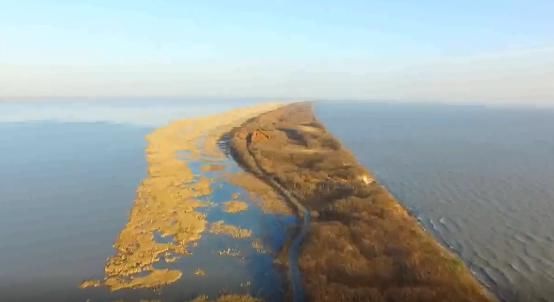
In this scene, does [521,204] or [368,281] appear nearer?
[368,281]

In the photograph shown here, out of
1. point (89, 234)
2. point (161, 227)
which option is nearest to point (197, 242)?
point (161, 227)

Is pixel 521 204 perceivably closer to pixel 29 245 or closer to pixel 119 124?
pixel 29 245

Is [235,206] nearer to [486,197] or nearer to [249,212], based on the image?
[249,212]

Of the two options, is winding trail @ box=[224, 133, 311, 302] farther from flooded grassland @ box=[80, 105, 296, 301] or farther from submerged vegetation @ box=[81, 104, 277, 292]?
submerged vegetation @ box=[81, 104, 277, 292]

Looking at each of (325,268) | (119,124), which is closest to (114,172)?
(325,268)

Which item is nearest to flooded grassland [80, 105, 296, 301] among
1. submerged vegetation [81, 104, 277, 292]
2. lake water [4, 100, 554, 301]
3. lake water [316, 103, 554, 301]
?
submerged vegetation [81, 104, 277, 292]

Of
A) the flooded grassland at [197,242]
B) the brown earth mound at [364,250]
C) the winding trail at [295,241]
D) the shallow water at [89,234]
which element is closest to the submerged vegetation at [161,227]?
the flooded grassland at [197,242]
